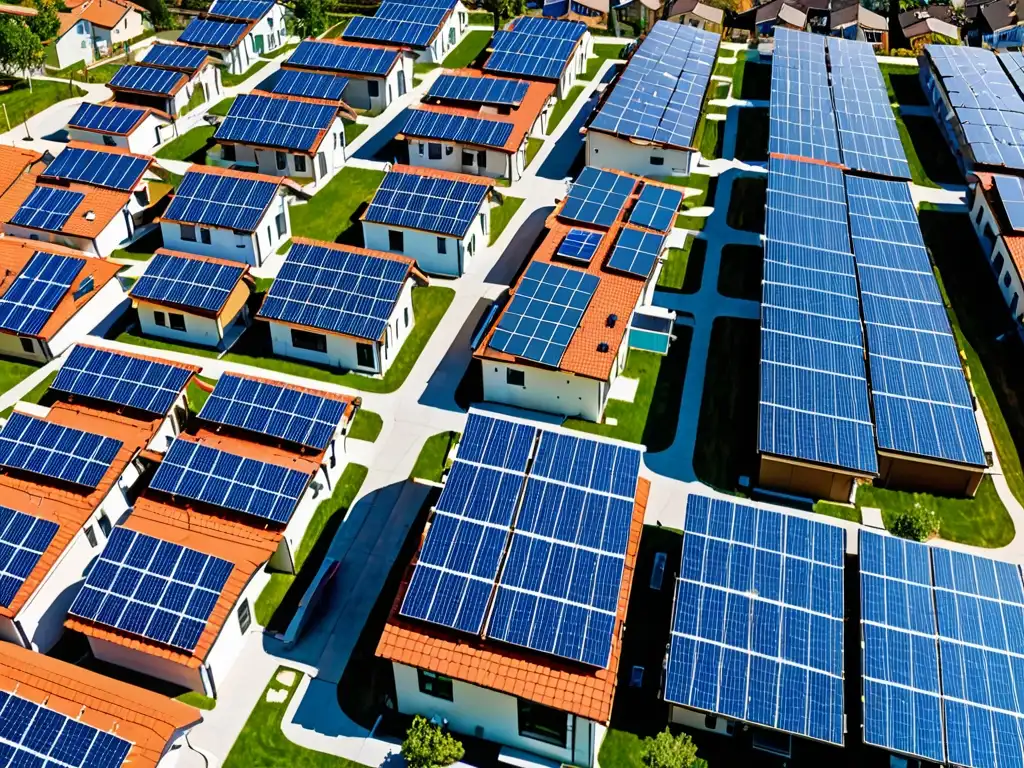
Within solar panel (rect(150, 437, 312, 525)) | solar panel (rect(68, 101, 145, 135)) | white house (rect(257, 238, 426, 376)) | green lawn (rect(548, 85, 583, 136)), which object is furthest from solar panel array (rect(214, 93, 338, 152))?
solar panel (rect(150, 437, 312, 525))

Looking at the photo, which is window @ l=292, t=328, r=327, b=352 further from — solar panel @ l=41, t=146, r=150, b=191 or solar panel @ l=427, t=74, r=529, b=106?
solar panel @ l=427, t=74, r=529, b=106

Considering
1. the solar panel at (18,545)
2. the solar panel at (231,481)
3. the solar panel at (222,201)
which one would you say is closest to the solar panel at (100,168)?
the solar panel at (222,201)

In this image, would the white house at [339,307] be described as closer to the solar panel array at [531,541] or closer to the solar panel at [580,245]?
the solar panel at [580,245]

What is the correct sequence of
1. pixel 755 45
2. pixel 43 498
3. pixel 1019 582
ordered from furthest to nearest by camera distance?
pixel 755 45 < pixel 43 498 < pixel 1019 582

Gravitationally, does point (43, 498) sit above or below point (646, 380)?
above

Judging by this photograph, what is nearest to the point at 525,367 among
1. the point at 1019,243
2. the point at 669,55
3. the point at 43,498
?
the point at 43,498

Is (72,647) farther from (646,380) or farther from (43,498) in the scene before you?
(646,380)

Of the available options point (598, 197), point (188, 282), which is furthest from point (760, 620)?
point (188, 282)
